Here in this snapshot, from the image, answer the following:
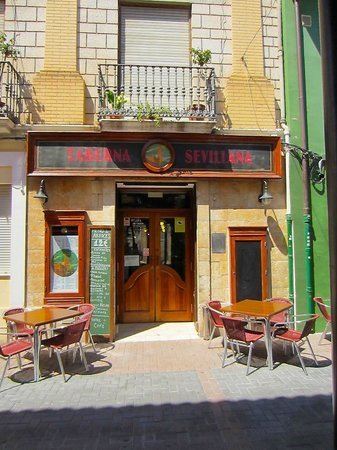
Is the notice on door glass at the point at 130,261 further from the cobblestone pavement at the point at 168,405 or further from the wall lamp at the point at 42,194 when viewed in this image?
the cobblestone pavement at the point at 168,405

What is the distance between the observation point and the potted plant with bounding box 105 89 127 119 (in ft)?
23.2

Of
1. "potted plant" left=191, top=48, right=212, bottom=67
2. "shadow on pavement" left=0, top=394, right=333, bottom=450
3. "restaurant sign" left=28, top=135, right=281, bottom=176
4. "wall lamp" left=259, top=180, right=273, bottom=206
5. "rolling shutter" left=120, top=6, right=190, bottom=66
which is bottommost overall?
"shadow on pavement" left=0, top=394, right=333, bottom=450

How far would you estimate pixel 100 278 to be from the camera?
7074mm

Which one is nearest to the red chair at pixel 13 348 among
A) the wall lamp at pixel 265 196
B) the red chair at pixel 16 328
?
the red chair at pixel 16 328

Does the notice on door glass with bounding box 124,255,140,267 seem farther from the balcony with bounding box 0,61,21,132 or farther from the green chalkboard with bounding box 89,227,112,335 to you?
the balcony with bounding box 0,61,21,132

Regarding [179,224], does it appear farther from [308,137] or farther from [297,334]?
[297,334]

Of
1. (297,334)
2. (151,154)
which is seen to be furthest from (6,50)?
(297,334)

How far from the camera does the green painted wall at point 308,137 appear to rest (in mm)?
7609

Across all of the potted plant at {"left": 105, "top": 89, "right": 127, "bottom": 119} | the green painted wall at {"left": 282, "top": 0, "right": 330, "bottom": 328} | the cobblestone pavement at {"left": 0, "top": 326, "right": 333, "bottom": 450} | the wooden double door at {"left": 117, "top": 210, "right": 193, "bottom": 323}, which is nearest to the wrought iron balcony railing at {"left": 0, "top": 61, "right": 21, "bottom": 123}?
the potted plant at {"left": 105, "top": 89, "right": 127, "bottom": 119}

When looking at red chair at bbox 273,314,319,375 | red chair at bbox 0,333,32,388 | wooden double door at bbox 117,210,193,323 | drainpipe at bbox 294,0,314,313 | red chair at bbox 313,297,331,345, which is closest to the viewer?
red chair at bbox 0,333,32,388

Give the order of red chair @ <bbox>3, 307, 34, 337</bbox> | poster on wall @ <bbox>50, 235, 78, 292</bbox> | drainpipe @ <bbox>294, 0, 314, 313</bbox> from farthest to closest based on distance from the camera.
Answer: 1. drainpipe @ <bbox>294, 0, 314, 313</bbox>
2. poster on wall @ <bbox>50, 235, 78, 292</bbox>
3. red chair @ <bbox>3, 307, 34, 337</bbox>

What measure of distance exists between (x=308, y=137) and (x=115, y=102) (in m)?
4.02

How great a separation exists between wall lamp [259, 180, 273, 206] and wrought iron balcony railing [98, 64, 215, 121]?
5.59 ft

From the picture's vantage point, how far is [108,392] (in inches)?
187
